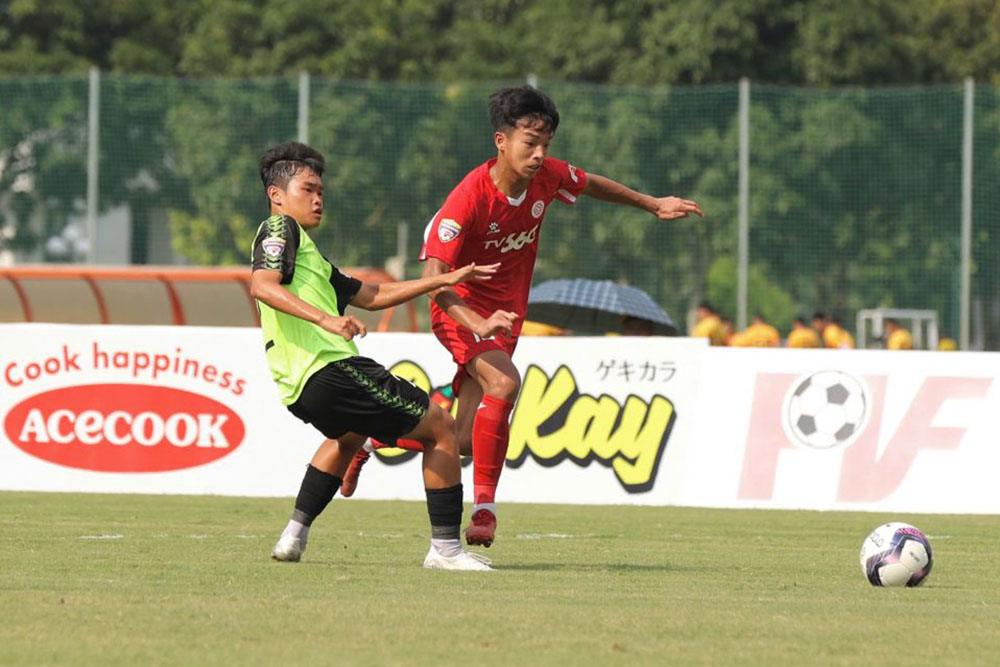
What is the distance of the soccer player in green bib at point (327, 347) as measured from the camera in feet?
25.0

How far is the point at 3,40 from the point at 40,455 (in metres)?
24.5

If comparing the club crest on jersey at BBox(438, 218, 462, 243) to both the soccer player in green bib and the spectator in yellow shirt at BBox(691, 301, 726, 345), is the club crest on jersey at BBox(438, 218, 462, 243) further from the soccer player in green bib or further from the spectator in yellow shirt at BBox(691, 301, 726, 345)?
the spectator in yellow shirt at BBox(691, 301, 726, 345)

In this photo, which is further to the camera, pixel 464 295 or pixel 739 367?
pixel 739 367

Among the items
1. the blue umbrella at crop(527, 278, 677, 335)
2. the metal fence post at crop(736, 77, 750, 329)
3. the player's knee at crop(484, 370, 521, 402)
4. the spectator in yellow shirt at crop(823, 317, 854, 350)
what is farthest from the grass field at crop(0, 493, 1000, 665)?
the spectator in yellow shirt at crop(823, 317, 854, 350)

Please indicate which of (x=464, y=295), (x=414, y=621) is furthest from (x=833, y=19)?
(x=414, y=621)

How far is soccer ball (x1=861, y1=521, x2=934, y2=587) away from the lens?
7.89 meters

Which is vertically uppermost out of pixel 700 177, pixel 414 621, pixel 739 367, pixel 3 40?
pixel 3 40

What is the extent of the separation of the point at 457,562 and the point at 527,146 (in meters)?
2.05

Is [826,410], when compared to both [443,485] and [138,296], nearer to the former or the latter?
[443,485]

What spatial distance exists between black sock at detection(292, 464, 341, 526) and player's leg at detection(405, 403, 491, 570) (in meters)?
0.52

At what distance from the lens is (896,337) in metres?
24.0

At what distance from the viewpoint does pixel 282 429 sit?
1391cm

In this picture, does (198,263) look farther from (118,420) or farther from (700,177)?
(118,420)

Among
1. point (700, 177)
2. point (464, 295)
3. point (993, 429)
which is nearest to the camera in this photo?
point (464, 295)
